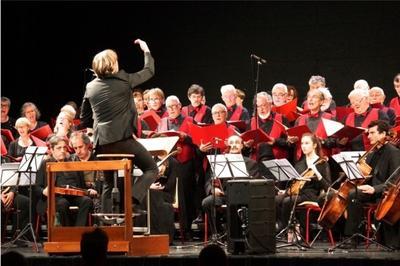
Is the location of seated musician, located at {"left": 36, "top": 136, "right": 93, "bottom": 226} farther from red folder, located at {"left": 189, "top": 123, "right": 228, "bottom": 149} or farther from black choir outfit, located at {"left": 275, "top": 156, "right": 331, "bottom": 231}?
black choir outfit, located at {"left": 275, "top": 156, "right": 331, "bottom": 231}

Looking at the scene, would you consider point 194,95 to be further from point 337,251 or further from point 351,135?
point 337,251

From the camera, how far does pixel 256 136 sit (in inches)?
333

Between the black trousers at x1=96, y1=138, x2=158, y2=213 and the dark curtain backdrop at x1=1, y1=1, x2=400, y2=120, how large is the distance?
200 inches

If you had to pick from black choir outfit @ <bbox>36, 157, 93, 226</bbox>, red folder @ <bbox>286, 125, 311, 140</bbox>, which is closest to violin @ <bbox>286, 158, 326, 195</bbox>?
red folder @ <bbox>286, 125, 311, 140</bbox>

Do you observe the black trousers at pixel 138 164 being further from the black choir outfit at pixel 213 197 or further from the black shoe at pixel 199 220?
the black shoe at pixel 199 220

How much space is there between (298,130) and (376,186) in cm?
108

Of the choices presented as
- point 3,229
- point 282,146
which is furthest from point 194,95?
point 3,229

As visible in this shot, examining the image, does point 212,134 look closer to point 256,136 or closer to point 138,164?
point 256,136

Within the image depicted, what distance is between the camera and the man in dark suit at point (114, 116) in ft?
21.9

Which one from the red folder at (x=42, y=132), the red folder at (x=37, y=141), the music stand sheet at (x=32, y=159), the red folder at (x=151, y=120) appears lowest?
the music stand sheet at (x=32, y=159)

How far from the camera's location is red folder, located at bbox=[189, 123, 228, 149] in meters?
8.42

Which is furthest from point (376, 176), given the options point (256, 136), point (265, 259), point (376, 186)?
point (265, 259)

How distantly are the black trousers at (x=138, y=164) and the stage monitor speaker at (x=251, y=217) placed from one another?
29.8 inches

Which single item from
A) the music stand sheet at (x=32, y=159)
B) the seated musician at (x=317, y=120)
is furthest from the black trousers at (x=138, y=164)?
the seated musician at (x=317, y=120)
